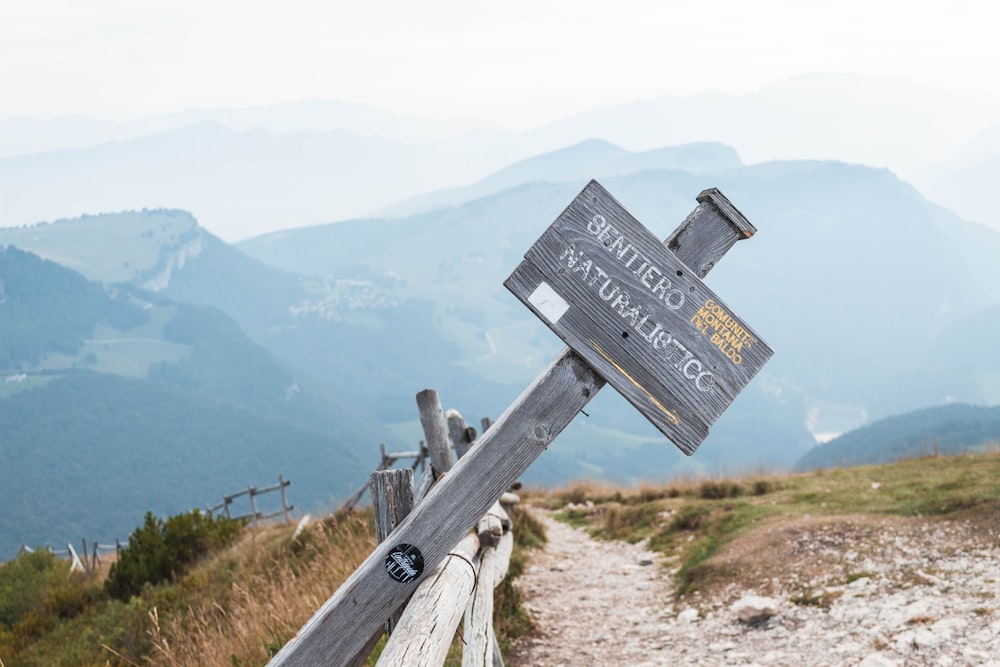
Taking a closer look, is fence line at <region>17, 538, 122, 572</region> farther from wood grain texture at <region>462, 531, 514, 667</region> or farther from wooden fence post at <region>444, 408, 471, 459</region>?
wood grain texture at <region>462, 531, 514, 667</region>

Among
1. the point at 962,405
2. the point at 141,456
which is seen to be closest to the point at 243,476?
the point at 141,456

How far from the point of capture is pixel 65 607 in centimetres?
1136

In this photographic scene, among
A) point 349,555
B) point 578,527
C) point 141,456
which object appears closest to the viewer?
point 349,555

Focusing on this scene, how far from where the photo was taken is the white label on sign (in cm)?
263

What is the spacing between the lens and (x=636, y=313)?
2.63 m

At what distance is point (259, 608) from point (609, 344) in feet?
14.4

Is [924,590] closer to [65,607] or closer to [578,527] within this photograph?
[578,527]

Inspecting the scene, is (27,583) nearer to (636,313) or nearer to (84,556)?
(84,556)

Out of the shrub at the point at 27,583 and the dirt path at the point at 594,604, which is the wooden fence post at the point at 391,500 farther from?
the shrub at the point at 27,583

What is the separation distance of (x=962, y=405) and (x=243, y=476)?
15789 cm

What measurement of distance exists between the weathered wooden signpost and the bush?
971cm

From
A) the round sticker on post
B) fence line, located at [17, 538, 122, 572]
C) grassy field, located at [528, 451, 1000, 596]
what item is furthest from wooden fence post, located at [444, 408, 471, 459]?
fence line, located at [17, 538, 122, 572]

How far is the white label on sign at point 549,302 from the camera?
2.63 m

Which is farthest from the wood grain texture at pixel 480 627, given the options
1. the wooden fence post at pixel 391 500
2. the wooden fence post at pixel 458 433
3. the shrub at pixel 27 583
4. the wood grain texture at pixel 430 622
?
the shrub at pixel 27 583
